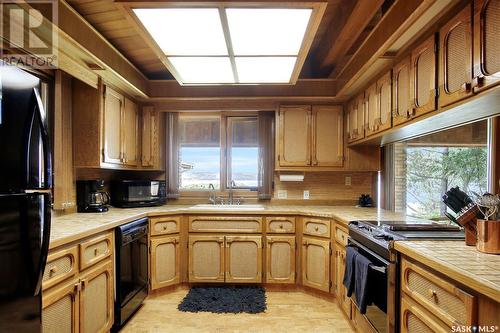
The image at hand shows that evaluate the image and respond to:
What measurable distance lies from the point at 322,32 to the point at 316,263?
239 cm

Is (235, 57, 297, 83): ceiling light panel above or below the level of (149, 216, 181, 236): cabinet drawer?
above

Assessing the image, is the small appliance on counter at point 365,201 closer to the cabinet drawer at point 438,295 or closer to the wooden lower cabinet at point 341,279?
the wooden lower cabinet at point 341,279

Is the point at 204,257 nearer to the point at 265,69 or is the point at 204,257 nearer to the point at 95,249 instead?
the point at 95,249

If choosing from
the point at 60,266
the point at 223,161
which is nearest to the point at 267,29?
the point at 60,266

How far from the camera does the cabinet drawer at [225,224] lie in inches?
125

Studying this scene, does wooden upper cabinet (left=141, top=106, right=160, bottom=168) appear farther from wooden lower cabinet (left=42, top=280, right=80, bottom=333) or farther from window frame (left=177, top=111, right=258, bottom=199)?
wooden lower cabinet (left=42, top=280, right=80, bottom=333)

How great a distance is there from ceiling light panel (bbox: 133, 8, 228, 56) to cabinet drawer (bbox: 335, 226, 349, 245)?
178cm

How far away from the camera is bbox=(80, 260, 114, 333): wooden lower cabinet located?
190cm

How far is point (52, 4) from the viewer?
188 cm

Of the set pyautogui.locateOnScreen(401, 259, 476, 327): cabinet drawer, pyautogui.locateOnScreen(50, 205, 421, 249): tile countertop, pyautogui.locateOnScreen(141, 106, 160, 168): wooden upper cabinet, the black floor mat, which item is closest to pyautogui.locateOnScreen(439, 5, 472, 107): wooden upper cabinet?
pyautogui.locateOnScreen(401, 259, 476, 327): cabinet drawer

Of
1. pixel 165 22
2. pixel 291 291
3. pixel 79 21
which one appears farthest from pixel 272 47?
pixel 291 291

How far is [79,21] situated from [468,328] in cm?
278

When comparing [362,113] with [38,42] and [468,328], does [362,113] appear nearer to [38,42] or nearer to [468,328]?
[468,328]

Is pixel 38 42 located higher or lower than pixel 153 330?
higher
